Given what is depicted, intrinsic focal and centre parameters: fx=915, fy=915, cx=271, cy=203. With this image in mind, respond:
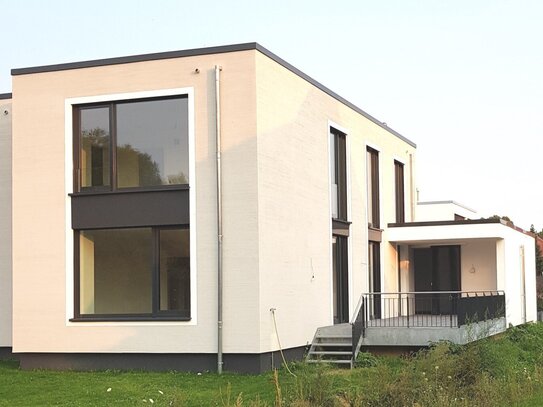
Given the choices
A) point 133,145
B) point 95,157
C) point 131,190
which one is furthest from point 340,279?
point 95,157

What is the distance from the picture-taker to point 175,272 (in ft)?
63.4

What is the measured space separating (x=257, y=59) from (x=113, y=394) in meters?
7.42

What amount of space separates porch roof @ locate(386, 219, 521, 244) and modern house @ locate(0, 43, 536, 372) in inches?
206

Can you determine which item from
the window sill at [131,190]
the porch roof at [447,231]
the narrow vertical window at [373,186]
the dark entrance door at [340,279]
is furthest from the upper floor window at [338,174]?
the window sill at [131,190]

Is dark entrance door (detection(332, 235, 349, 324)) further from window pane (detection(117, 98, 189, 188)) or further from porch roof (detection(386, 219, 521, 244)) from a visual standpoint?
window pane (detection(117, 98, 189, 188))

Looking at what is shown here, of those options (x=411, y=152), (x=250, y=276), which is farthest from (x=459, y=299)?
(x=411, y=152)

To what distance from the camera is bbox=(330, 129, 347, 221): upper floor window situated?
2392 cm

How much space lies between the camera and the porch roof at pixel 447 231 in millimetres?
27125

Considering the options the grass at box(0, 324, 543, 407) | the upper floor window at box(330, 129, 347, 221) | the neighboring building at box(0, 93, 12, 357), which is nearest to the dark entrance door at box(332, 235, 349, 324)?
the upper floor window at box(330, 129, 347, 221)

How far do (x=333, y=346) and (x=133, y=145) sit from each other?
252 inches

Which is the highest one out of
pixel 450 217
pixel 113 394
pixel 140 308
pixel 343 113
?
pixel 343 113

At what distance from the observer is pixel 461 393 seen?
43.9 ft

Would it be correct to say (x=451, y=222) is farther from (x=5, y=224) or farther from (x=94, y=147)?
(x=5, y=224)

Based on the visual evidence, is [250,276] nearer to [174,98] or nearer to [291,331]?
[291,331]
